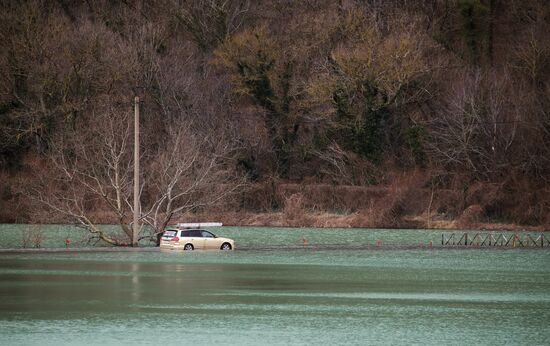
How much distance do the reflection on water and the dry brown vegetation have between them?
1447 inches

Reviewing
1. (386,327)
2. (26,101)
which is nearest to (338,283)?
(386,327)

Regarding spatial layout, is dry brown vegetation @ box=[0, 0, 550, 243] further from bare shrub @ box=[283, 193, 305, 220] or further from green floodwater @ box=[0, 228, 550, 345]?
green floodwater @ box=[0, 228, 550, 345]

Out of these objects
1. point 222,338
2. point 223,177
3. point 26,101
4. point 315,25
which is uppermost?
point 315,25

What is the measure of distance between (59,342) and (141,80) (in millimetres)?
76984

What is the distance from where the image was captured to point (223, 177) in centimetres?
9062

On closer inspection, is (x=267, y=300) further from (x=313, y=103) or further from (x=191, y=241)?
(x=313, y=103)

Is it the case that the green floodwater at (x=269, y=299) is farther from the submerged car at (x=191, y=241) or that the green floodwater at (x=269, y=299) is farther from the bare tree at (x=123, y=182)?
the bare tree at (x=123, y=182)

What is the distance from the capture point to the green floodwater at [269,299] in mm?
30391

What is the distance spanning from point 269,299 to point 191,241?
24976 millimetres

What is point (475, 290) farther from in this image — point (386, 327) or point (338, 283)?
point (386, 327)

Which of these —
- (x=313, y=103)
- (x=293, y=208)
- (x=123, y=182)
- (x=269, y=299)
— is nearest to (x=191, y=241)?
(x=123, y=182)

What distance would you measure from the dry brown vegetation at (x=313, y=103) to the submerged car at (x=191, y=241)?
2661cm

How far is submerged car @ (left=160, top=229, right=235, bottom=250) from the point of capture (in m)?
63.3

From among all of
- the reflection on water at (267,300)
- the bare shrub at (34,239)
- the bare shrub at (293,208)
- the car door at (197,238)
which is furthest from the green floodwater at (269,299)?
the bare shrub at (293,208)
